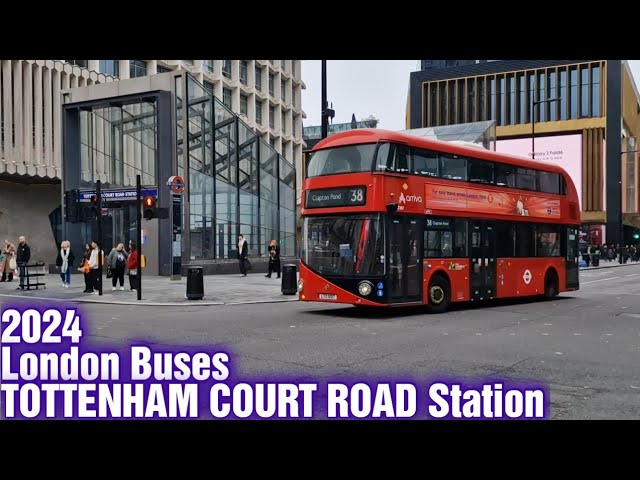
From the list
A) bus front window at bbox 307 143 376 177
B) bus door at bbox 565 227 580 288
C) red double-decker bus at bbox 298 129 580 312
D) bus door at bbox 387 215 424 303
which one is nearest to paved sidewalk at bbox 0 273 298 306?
red double-decker bus at bbox 298 129 580 312

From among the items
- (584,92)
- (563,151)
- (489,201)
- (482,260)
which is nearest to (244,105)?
(563,151)

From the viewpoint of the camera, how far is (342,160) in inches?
579

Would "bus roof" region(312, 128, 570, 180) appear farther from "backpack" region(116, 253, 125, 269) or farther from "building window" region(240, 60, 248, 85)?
"building window" region(240, 60, 248, 85)

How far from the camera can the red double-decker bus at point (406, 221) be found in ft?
46.9

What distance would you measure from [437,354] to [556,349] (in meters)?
1.92

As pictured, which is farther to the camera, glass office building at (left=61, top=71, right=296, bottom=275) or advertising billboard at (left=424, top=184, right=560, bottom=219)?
glass office building at (left=61, top=71, right=296, bottom=275)

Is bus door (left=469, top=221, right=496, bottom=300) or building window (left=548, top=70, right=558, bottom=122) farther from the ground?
building window (left=548, top=70, right=558, bottom=122)

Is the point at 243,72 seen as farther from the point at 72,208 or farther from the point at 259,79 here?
the point at 72,208

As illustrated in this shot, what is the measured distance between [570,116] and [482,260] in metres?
67.2

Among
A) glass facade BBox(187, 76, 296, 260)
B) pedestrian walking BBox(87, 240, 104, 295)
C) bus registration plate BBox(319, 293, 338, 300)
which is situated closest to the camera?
bus registration plate BBox(319, 293, 338, 300)

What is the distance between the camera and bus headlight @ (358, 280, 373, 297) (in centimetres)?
1427

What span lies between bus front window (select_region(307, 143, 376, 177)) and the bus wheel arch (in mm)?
7926

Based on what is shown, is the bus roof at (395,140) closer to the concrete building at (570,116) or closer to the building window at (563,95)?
the concrete building at (570,116)

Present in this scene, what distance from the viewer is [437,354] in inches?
384
